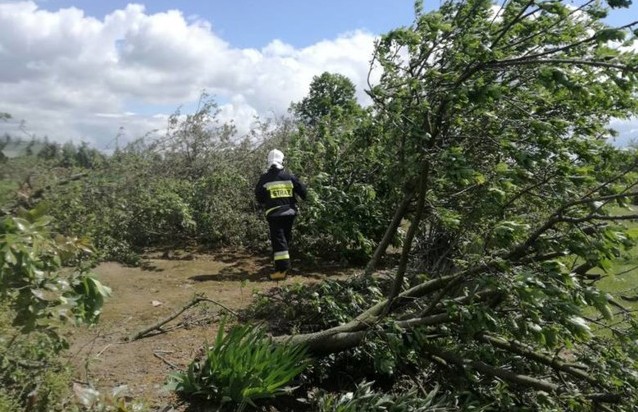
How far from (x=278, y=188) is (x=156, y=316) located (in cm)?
288

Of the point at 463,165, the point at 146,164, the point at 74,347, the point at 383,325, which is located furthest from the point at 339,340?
the point at 146,164

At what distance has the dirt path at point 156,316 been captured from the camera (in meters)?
4.66

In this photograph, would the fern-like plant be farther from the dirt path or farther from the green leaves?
the green leaves

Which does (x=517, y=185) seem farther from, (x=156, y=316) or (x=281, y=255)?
(x=281, y=255)

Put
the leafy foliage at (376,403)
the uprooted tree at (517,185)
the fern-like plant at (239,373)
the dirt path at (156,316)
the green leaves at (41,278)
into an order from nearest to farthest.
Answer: the green leaves at (41,278)
the uprooted tree at (517,185)
the fern-like plant at (239,373)
the leafy foliage at (376,403)
the dirt path at (156,316)

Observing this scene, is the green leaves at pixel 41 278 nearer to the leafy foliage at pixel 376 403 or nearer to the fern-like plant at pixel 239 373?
the fern-like plant at pixel 239 373

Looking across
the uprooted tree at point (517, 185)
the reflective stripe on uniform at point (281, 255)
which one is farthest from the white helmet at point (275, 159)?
the uprooted tree at point (517, 185)

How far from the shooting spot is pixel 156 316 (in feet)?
21.1

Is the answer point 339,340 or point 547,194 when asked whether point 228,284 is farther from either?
point 547,194

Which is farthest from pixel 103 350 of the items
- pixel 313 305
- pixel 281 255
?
pixel 281 255

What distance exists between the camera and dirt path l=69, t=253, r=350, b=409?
4660 mm

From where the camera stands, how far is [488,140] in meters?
4.80

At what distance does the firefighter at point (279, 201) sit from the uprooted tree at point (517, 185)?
123 inches

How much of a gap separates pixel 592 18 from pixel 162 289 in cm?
603
